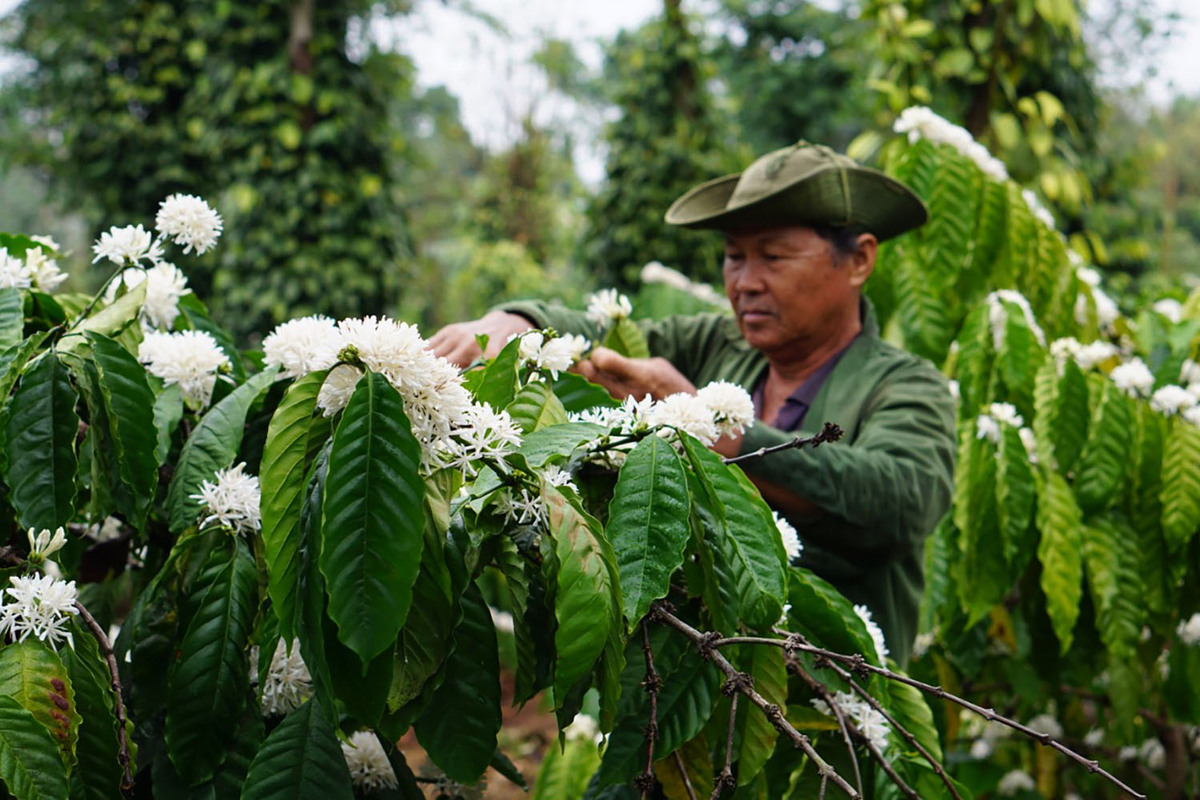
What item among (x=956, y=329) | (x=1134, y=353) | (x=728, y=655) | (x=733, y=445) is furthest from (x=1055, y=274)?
(x=728, y=655)

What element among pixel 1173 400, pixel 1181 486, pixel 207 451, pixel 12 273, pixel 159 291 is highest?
pixel 12 273

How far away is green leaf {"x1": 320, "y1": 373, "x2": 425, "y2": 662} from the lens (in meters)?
0.76

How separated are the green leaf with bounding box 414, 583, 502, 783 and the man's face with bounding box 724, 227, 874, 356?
126 centimetres

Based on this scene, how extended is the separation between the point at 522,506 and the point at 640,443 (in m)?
0.13

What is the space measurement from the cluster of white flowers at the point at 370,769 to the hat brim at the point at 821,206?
48.2 inches

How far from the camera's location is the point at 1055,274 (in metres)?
2.62

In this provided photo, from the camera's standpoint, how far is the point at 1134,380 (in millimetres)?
2291

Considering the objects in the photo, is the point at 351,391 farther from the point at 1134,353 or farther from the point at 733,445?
the point at 1134,353

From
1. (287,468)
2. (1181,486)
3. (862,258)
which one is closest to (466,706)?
(287,468)

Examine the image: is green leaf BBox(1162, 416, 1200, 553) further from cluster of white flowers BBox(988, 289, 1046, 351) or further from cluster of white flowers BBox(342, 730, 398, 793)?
cluster of white flowers BBox(342, 730, 398, 793)

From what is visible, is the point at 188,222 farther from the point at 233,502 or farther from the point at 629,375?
the point at 629,375

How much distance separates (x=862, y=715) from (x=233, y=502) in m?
0.73

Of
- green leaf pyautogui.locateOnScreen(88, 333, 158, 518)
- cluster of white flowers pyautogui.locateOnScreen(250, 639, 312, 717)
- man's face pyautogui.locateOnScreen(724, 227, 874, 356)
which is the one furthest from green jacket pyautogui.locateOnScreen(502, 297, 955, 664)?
green leaf pyautogui.locateOnScreen(88, 333, 158, 518)

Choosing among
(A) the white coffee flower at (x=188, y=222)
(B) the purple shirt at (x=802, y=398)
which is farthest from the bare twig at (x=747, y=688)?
(B) the purple shirt at (x=802, y=398)
